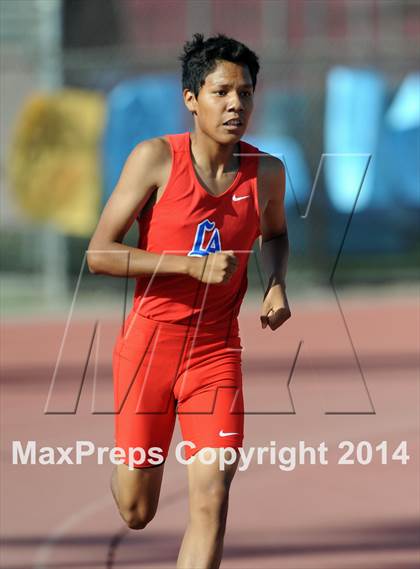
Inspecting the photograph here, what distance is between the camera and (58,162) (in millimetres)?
15367

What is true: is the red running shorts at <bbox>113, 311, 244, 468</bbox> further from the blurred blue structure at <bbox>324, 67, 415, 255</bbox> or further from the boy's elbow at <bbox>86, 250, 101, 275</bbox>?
the blurred blue structure at <bbox>324, 67, 415, 255</bbox>

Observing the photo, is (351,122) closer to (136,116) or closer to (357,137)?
(357,137)

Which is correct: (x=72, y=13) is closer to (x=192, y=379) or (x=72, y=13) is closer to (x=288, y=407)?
(x=288, y=407)

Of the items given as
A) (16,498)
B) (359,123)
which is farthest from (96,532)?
(359,123)

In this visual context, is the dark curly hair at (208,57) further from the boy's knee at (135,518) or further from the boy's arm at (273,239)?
the boy's knee at (135,518)

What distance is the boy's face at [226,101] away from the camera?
464 cm

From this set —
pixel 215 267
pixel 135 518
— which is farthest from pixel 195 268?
pixel 135 518

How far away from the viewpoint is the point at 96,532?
658 centimetres

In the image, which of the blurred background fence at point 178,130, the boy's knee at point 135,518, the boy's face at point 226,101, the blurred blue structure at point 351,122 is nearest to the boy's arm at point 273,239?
the boy's face at point 226,101

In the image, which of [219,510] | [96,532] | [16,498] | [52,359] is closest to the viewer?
[219,510]

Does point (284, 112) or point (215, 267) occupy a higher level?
point (215, 267)

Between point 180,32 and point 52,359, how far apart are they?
41.3ft

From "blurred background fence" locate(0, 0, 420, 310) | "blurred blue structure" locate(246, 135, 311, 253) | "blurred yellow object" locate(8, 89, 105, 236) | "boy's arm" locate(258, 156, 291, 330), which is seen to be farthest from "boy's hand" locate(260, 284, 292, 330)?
"blurred blue structure" locate(246, 135, 311, 253)

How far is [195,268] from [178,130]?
37.5 ft
